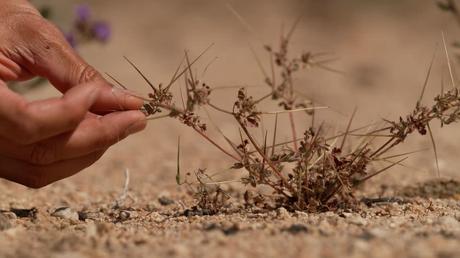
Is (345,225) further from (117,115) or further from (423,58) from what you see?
(423,58)

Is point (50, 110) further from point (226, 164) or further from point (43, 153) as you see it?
point (226, 164)

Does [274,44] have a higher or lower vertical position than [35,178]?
higher

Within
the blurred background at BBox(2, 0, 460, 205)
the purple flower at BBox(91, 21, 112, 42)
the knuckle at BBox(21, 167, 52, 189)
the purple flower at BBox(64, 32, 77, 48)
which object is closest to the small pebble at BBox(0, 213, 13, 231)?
the knuckle at BBox(21, 167, 52, 189)

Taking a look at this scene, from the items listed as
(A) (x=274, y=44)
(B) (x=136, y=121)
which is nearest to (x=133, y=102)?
(B) (x=136, y=121)

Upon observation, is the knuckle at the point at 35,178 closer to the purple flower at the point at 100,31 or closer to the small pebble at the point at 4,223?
the small pebble at the point at 4,223

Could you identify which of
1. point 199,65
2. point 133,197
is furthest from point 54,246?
point 199,65

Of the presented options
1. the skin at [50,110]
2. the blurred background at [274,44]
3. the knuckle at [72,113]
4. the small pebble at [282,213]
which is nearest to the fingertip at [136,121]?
the skin at [50,110]
